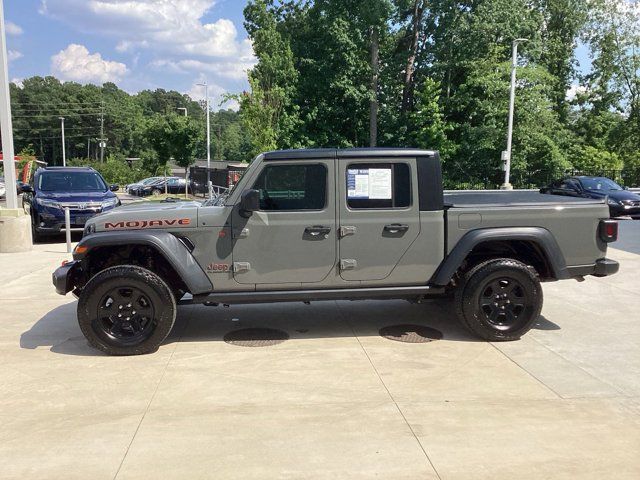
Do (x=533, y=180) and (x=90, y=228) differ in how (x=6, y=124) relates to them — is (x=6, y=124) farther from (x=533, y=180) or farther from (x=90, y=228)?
(x=533, y=180)

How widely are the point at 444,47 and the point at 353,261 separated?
101 feet

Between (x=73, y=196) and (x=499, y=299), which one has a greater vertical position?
(x=73, y=196)

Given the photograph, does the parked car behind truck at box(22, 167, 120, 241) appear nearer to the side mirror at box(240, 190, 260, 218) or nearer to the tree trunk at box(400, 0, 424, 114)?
the side mirror at box(240, 190, 260, 218)

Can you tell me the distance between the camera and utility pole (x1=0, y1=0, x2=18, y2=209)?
34.9 ft

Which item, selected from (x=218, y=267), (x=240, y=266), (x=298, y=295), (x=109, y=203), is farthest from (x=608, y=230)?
Result: (x=109, y=203)

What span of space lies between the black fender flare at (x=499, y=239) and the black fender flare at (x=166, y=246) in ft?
7.59

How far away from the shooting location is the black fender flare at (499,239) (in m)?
5.16

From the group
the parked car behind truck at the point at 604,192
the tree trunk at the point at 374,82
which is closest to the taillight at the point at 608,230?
the parked car behind truck at the point at 604,192

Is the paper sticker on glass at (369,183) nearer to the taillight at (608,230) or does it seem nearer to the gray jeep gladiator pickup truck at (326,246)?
the gray jeep gladiator pickup truck at (326,246)

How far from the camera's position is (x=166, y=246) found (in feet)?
16.0

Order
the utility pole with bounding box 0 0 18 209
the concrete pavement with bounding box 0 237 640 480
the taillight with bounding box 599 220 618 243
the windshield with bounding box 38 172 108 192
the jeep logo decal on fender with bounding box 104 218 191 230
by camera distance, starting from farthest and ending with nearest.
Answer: the windshield with bounding box 38 172 108 192
the utility pole with bounding box 0 0 18 209
the taillight with bounding box 599 220 618 243
the jeep logo decal on fender with bounding box 104 218 191 230
the concrete pavement with bounding box 0 237 640 480

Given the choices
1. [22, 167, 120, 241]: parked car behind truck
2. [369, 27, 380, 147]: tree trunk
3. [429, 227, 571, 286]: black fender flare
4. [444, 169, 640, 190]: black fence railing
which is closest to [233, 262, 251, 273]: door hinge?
[429, 227, 571, 286]: black fender flare

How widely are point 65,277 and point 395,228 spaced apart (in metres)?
3.19

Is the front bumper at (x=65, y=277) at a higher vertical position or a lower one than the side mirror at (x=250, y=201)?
lower
